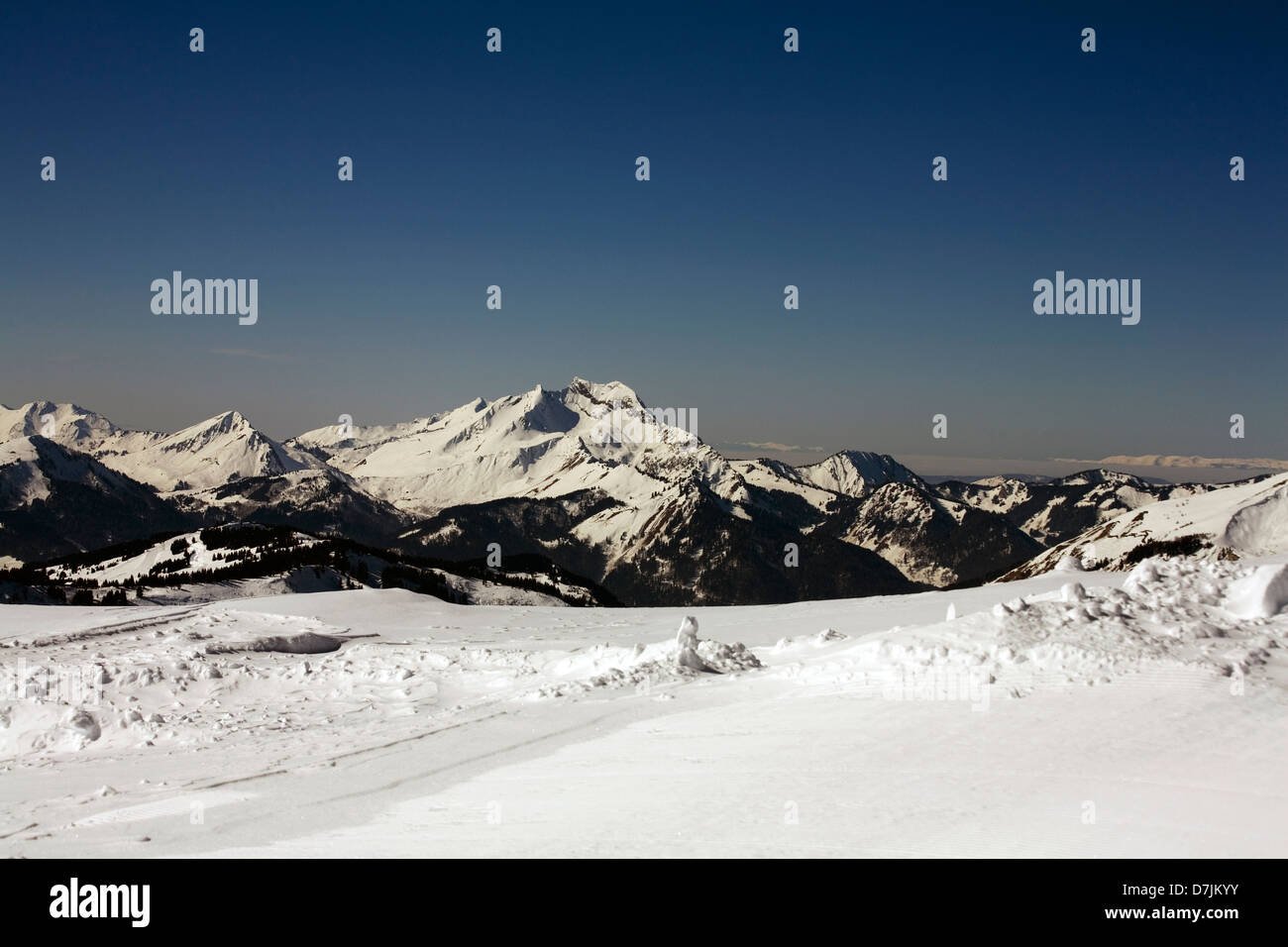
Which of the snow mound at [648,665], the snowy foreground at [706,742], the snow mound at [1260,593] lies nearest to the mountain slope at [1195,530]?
the snow mound at [1260,593]

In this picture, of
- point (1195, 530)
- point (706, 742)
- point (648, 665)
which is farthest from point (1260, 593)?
point (1195, 530)

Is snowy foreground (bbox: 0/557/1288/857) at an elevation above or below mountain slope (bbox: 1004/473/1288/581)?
above

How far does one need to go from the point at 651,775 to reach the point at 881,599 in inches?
1115

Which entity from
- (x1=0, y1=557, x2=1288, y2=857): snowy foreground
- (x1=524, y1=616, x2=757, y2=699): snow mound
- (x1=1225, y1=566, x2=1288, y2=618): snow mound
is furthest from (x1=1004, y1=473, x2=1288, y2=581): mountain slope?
(x1=0, y1=557, x2=1288, y2=857): snowy foreground

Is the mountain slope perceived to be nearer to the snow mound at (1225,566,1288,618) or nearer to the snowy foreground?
the snow mound at (1225,566,1288,618)

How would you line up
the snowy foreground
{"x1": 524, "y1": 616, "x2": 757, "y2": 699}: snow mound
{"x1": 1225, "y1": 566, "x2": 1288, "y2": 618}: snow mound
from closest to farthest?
the snowy foreground
{"x1": 1225, "y1": 566, "x2": 1288, "y2": 618}: snow mound
{"x1": 524, "y1": 616, "x2": 757, "y2": 699}: snow mound

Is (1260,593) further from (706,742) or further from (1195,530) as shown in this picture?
(1195,530)

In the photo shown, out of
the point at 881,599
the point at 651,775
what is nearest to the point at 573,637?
the point at 881,599

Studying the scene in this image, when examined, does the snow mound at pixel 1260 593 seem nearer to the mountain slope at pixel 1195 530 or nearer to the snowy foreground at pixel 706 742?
the snowy foreground at pixel 706 742

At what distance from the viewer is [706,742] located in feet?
52.3

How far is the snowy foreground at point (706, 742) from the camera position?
37.2 feet

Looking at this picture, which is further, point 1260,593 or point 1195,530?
point 1195,530

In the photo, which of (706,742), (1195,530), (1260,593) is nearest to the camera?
(706,742)

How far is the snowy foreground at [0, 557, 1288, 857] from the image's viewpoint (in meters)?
11.3
